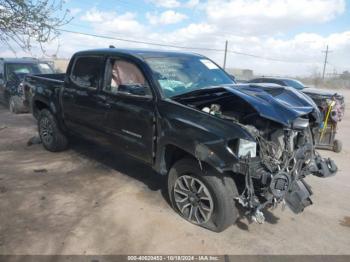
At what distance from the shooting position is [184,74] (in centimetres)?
468

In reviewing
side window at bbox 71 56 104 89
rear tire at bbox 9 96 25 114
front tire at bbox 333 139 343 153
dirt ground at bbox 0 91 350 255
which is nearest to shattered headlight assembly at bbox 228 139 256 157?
dirt ground at bbox 0 91 350 255

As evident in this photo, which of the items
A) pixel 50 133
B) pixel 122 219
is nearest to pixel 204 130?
pixel 122 219

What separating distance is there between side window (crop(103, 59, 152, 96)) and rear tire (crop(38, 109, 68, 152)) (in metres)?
1.99

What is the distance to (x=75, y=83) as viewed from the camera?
18.2 feet

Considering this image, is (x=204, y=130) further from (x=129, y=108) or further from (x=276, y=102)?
(x=129, y=108)

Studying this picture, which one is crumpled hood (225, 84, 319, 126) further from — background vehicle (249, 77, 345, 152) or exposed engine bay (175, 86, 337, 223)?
background vehicle (249, 77, 345, 152)

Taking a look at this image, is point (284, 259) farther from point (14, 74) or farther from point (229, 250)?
point (14, 74)

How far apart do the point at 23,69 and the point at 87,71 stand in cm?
873

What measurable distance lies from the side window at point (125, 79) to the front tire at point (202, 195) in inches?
43.3

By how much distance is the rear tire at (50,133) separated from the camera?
6363mm

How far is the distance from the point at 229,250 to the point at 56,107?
4144 millimetres

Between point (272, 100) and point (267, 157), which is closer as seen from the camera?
point (267, 157)

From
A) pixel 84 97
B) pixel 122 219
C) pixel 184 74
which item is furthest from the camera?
pixel 84 97

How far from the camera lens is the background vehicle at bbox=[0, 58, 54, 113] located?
1190 cm
